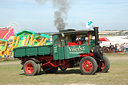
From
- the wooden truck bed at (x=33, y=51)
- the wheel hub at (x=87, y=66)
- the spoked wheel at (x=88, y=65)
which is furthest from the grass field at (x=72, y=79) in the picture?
the wooden truck bed at (x=33, y=51)

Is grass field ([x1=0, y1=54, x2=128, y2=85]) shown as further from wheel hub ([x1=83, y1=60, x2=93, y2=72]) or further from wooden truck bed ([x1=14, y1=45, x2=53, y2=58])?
wooden truck bed ([x1=14, y1=45, x2=53, y2=58])

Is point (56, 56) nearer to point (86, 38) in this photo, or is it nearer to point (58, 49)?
point (58, 49)

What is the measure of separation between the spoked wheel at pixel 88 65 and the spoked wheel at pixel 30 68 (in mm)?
2737

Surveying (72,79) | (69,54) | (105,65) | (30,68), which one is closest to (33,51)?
(30,68)

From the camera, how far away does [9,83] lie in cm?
1069

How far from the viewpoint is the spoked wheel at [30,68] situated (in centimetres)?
1341

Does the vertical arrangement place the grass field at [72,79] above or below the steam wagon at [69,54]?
below

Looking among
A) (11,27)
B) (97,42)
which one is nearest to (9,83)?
(97,42)

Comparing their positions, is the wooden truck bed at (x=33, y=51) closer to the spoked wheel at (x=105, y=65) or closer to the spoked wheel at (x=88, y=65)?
the spoked wheel at (x=88, y=65)

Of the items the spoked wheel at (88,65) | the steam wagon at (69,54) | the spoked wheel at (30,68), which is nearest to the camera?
the spoked wheel at (88,65)

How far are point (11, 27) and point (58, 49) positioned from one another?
36010 millimetres

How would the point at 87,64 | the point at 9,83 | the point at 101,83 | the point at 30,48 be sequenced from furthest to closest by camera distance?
the point at 30,48 < the point at 87,64 < the point at 9,83 < the point at 101,83

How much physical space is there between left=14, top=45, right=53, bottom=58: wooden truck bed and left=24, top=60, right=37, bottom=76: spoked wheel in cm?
45

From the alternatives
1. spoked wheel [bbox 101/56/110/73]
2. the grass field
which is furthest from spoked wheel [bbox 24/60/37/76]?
spoked wheel [bbox 101/56/110/73]
